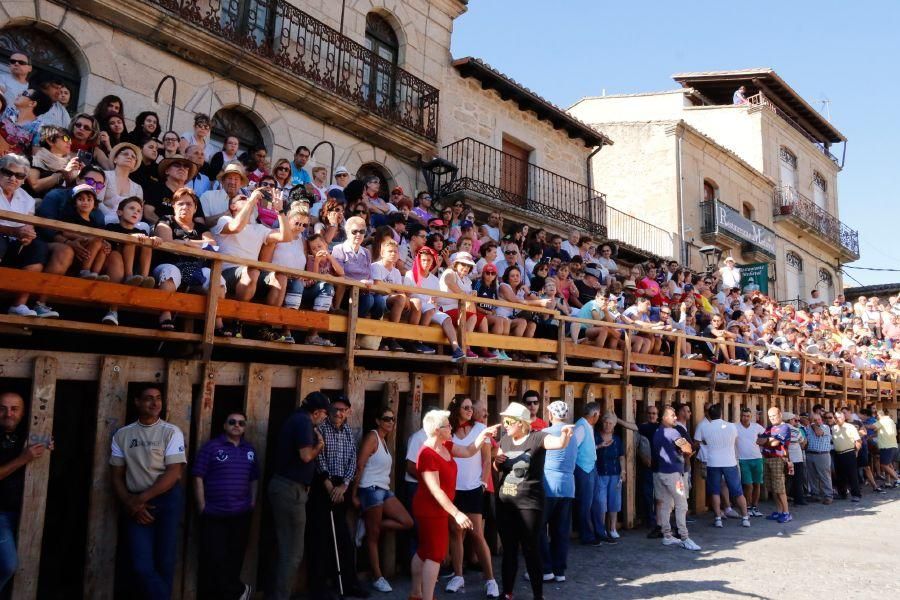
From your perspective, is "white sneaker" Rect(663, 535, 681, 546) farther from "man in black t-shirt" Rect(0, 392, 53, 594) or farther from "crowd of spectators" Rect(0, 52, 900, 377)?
"man in black t-shirt" Rect(0, 392, 53, 594)

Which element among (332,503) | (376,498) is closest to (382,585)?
(376,498)

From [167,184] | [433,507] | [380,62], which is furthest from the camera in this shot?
[380,62]

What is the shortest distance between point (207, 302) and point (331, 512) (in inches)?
87.3

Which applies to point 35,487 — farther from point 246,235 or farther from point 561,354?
point 561,354

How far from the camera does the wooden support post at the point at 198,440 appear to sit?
219 inches

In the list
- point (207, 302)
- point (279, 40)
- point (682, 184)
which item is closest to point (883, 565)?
point (207, 302)

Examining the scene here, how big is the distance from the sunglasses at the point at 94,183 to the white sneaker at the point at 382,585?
14.7 feet

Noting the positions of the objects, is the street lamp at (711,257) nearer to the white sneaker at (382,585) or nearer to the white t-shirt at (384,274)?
the white t-shirt at (384,274)

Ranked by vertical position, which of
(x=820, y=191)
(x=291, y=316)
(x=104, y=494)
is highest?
(x=820, y=191)

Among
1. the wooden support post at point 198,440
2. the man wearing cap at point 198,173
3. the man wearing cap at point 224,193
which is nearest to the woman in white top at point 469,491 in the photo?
the wooden support post at point 198,440

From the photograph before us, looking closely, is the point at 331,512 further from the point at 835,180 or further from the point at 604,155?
the point at 835,180

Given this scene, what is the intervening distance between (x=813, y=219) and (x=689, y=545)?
83.8 feet

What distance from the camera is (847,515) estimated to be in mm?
11914

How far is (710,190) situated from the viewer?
2528 centimetres
